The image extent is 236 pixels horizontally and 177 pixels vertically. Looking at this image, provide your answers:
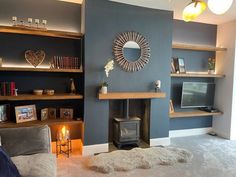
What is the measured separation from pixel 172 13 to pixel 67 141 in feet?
9.87

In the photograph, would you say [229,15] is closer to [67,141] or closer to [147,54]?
[147,54]

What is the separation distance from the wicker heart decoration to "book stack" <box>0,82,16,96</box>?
0.48m

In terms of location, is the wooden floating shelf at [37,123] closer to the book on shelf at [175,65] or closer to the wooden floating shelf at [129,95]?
the wooden floating shelf at [129,95]

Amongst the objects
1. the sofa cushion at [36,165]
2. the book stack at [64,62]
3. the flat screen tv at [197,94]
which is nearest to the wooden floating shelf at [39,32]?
the book stack at [64,62]

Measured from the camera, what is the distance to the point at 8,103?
3295 millimetres

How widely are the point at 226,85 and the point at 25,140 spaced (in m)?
4.11

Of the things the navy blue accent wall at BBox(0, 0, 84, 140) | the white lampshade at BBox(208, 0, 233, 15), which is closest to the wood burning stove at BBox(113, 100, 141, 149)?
the navy blue accent wall at BBox(0, 0, 84, 140)

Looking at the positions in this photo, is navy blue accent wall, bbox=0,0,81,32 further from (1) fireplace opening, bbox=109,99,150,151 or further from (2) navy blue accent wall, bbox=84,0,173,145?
(1) fireplace opening, bbox=109,99,150,151

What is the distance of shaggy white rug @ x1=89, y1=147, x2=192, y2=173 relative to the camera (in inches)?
114

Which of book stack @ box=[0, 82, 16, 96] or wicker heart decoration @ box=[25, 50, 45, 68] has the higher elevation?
wicker heart decoration @ box=[25, 50, 45, 68]

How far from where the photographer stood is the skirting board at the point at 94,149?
11.3 feet

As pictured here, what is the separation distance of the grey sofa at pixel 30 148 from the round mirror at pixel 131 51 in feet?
6.22

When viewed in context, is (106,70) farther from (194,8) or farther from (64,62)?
(194,8)

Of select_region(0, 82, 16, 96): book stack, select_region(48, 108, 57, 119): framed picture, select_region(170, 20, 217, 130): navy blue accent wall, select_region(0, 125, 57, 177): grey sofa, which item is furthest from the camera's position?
select_region(170, 20, 217, 130): navy blue accent wall
